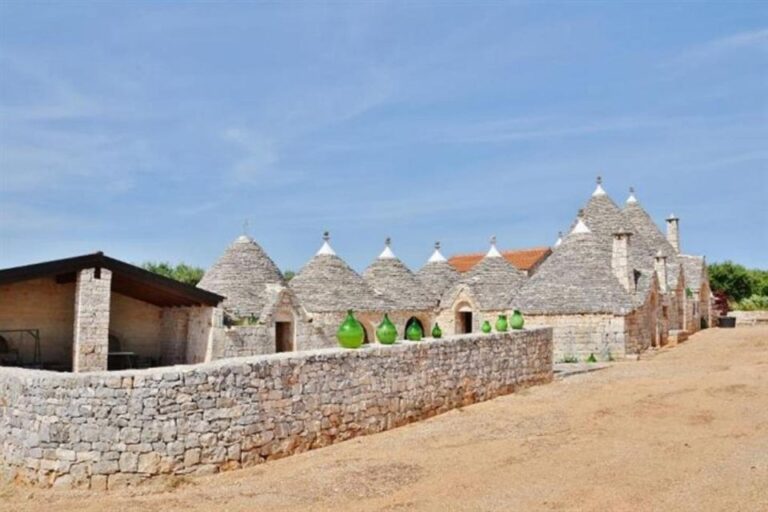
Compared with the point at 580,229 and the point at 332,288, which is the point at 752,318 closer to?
the point at 580,229

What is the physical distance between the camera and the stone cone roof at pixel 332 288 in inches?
877

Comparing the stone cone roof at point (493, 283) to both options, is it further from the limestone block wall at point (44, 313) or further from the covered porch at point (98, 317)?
the limestone block wall at point (44, 313)

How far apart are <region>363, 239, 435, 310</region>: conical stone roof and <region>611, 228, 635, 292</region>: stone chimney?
675 centimetres

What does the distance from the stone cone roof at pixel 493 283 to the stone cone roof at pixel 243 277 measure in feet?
25.6

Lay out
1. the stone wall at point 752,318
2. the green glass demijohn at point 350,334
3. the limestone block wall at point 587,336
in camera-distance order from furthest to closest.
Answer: the stone wall at point 752,318 → the limestone block wall at point 587,336 → the green glass demijohn at point 350,334

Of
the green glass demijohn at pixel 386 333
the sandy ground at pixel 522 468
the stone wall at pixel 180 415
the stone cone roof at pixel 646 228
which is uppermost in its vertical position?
the stone cone roof at pixel 646 228

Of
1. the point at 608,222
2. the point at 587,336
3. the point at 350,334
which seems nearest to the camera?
the point at 350,334

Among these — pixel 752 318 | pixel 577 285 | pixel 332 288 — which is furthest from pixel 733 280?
pixel 332 288

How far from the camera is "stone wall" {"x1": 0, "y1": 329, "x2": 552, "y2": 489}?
26.2ft

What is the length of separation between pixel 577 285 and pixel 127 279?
1437cm

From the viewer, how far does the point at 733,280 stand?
53094mm

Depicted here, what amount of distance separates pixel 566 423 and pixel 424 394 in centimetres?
244

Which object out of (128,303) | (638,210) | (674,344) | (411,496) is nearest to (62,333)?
(128,303)

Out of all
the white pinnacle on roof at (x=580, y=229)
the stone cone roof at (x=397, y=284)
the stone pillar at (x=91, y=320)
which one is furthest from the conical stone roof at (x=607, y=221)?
the stone pillar at (x=91, y=320)
